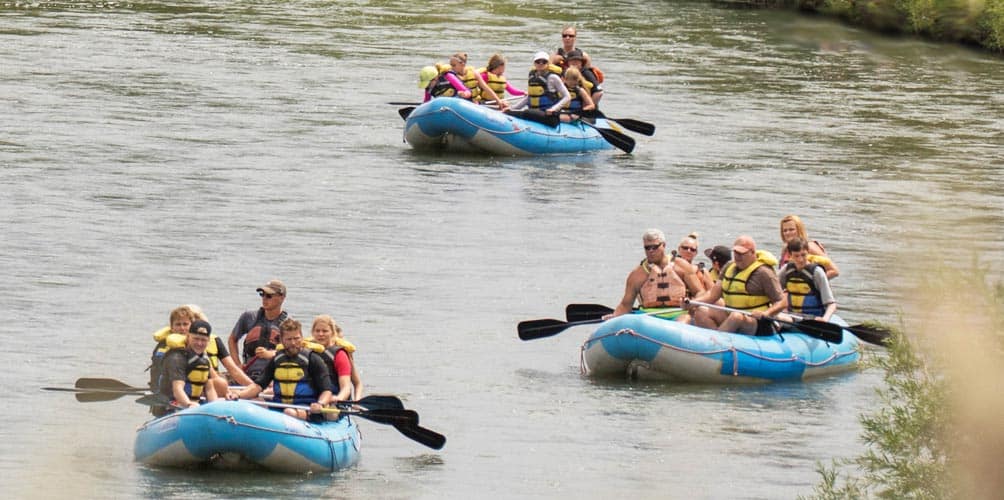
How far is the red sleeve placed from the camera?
12812 mm

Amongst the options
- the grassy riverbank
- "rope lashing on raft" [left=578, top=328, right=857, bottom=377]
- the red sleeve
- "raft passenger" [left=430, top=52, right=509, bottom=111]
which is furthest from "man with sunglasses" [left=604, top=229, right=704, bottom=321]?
the grassy riverbank

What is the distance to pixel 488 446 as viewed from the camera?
13688 millimetres

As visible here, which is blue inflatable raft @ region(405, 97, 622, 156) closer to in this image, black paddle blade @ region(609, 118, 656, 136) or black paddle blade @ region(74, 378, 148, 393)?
black paddle blade @ region(609, 118, 656, 136)

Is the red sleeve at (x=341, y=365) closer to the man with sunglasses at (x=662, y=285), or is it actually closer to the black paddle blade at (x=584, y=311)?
the man with sunglasses at (x=662, y=285)

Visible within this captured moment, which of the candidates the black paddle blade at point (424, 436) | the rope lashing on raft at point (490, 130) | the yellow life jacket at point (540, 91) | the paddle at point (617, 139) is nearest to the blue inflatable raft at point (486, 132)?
the rope lashing on raft at point (490, 130)

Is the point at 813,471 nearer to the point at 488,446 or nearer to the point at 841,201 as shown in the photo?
the point at 488,446

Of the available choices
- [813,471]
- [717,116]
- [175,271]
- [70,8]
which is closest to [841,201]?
[717,116]

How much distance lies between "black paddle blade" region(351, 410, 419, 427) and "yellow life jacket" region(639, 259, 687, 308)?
11.4 feet

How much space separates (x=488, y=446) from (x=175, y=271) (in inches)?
289

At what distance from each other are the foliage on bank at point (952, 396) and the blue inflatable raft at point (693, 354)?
614cm

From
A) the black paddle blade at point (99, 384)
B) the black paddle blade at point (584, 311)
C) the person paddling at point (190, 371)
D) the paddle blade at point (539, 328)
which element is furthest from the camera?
the black paddle blade at point (584, 311)

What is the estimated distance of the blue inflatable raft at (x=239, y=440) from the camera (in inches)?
472

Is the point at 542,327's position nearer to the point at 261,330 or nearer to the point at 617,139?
the point at 261,330

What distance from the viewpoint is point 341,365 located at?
12.8 m
